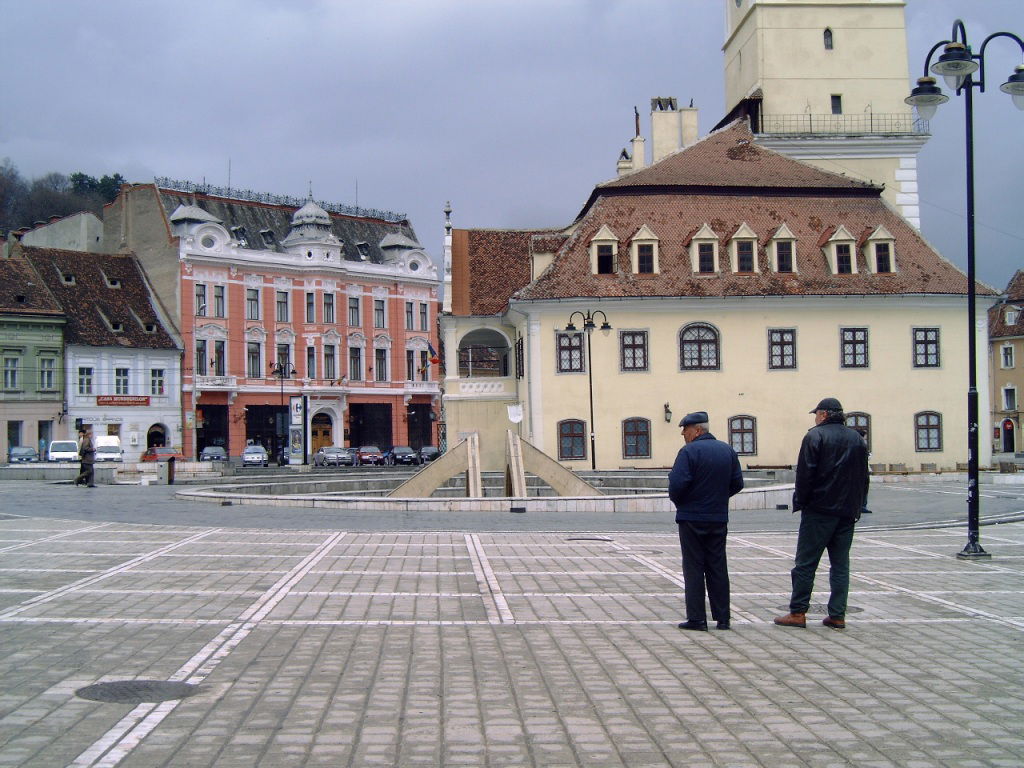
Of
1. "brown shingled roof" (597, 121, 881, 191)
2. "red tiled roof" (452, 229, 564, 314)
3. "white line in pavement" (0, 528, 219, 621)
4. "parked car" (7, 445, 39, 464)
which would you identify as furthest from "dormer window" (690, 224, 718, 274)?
"parked car" (7, 445, 39, 464)

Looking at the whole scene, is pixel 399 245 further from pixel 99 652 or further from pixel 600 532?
pixel 99 652

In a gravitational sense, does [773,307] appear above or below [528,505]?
above

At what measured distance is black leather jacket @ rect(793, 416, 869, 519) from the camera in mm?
9414

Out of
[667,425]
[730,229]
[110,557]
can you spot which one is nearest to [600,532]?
[110,557]

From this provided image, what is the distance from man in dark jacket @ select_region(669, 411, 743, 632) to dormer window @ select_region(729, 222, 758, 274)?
36361mm

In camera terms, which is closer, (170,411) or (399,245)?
(170,411)

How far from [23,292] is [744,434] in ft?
136

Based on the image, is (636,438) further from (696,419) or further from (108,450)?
(696,419)

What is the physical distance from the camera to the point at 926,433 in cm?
4500

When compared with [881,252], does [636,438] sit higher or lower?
lower

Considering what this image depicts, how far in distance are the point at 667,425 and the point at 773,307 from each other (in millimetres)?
6409

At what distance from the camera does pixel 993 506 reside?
85.7 feet

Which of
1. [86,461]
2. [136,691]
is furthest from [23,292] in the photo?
[136,691]

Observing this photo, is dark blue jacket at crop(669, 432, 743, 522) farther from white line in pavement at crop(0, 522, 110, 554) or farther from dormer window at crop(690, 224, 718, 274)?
dormer window at crop(690, 224, 718, 274)
